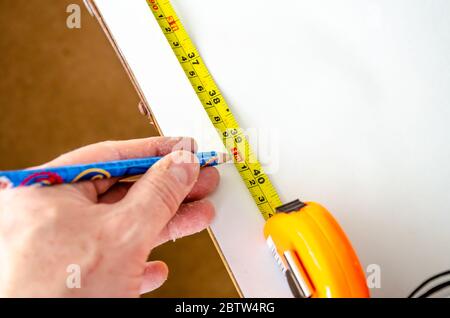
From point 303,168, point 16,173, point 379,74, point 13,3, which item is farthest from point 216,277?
point 13,3

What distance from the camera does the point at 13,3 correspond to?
1731 millimetres

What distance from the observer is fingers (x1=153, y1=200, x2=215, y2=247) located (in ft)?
2.32

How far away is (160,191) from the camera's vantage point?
0.63 m

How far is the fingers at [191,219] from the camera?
27.9 inches

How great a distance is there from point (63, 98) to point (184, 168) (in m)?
1.23

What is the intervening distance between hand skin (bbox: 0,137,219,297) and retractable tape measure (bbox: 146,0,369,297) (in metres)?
0.14

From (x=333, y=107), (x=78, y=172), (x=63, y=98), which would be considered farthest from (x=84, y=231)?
(x=63, y=98)

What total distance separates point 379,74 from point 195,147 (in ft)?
1.42

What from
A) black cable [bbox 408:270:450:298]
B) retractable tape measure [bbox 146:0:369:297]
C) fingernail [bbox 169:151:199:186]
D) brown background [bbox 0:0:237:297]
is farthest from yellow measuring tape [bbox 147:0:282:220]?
brown background [bbox 0:0:237:297]

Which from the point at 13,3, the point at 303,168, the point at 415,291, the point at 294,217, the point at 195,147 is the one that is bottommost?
the point at 415,291

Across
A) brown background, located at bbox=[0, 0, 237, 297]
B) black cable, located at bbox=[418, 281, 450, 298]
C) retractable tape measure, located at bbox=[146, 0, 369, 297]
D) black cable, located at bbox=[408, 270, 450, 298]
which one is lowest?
black cable, located at bbox=[418, 281, 450, 298]

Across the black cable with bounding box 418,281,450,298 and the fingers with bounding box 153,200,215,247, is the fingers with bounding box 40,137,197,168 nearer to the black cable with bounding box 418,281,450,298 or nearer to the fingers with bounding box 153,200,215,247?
the fingers with bounding box 153,200,215,247
